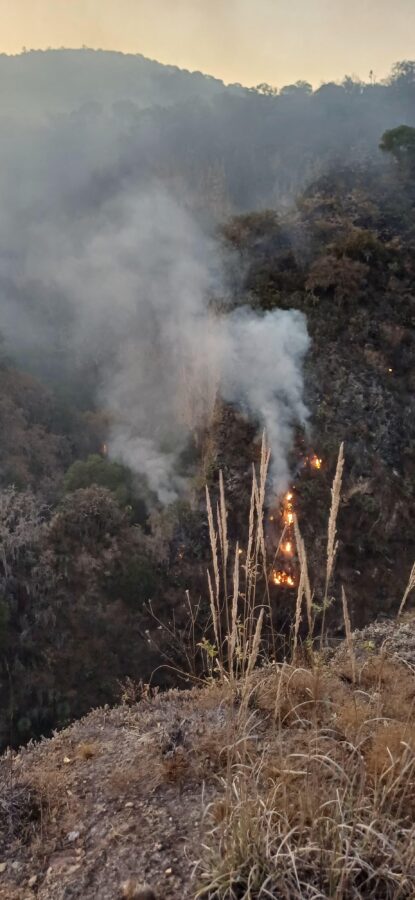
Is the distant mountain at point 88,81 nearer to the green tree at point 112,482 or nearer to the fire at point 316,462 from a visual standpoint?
the green tree at point 112,482

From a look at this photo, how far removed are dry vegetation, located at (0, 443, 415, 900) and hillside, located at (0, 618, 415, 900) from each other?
1 centimetres

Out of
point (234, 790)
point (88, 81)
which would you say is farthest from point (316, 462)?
point (88, 81)

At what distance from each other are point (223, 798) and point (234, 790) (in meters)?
0.43

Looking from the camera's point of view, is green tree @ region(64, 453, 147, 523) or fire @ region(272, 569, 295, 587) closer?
fire @ region(272, 569, 295, 587)

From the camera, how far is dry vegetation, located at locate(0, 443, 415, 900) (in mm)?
2137

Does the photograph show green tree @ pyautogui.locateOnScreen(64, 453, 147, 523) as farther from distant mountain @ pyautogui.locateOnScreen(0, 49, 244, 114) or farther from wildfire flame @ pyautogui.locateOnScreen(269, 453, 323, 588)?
distant mountain @ pyautogui.locateOnScreen(0, 49, 244, 114)

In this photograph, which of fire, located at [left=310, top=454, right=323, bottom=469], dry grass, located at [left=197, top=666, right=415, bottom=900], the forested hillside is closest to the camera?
dry grass, located at [left=197, top=666, right=415, bottom=900]

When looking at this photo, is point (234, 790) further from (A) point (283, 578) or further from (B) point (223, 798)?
(A) point (283, 578)

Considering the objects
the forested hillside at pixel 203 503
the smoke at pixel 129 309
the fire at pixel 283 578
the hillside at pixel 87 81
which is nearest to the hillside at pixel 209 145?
the smoke at pixel 129 309

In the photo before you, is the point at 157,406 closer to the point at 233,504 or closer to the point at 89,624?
the point at 233,504

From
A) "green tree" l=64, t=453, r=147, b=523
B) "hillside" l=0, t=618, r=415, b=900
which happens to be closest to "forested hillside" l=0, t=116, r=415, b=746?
"green tree" l=64, t=453, r=147, b=523

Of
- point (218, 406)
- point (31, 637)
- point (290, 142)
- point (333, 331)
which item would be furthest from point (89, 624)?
point (290, 142)

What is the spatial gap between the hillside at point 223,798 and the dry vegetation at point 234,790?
12mm

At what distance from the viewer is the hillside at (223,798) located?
2133mm
